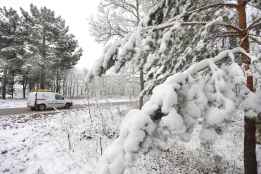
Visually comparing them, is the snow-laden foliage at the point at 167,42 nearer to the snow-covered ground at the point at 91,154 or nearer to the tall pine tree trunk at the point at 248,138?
the tall pine tree trunk at the point at 248,138

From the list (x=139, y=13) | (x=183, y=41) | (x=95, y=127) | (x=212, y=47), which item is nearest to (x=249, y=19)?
(x=212, y=47)

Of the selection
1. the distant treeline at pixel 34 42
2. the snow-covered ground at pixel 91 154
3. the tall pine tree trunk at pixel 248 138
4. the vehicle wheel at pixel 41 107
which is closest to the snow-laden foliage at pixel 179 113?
the tall pine tree trunk at pixel 248 138

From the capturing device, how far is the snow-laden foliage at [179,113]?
5.60 ft

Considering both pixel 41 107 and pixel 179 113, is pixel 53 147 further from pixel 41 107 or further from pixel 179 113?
pixel 41 107

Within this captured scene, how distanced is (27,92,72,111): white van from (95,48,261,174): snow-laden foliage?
16080 mm

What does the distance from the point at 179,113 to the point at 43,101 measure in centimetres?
1698

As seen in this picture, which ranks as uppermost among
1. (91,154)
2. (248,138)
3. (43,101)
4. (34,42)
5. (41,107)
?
(34,42)

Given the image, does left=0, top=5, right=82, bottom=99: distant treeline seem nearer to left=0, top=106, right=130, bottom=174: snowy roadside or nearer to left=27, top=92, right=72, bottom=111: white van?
left=27, top=92, right=72, bottom=111: white van

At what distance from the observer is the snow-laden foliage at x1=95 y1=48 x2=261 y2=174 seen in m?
1.71

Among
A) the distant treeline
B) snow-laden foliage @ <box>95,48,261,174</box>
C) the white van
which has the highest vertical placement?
the distant treeline

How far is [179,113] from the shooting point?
1.92 metres

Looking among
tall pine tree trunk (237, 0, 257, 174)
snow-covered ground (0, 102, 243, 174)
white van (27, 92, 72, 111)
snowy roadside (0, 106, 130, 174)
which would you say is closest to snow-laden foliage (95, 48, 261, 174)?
tall pine tree trunk (237, 0, 257, 174)

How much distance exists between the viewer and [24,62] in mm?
25391

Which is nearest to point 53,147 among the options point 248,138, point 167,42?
point 167,42
